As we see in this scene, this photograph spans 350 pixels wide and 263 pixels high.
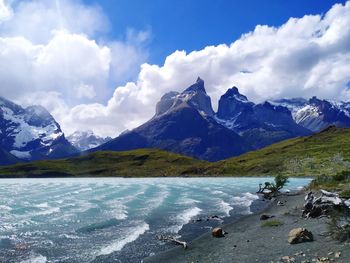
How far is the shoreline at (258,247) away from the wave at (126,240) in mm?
4702

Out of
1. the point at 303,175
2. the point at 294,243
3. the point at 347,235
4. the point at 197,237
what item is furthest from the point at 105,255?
the point at 303,175

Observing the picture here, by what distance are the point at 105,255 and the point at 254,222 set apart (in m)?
21.9

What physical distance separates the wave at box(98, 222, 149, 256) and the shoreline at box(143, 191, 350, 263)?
15.4ft

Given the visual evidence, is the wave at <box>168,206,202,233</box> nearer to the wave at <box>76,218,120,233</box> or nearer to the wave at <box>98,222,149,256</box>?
the wave at <box>98,222,149,256</box>

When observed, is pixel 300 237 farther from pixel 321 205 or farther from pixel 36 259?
pixel 36 259

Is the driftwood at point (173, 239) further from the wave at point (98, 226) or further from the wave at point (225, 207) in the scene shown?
the wave at point (225, 207)

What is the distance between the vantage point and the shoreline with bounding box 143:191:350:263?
29031 mm

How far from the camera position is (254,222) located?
51875mm

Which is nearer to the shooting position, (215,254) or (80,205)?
(215,254)

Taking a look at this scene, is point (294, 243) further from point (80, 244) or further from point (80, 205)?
point (80, 205)

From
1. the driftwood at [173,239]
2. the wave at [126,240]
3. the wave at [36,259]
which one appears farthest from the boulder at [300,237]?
the wave at [36,259]

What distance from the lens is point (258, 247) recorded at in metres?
34.6

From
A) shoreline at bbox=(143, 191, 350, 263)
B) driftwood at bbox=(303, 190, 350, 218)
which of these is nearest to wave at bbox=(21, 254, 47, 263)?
shoreline at bbox=(143, 191, 350, 263)

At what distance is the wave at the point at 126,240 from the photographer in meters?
38.4
